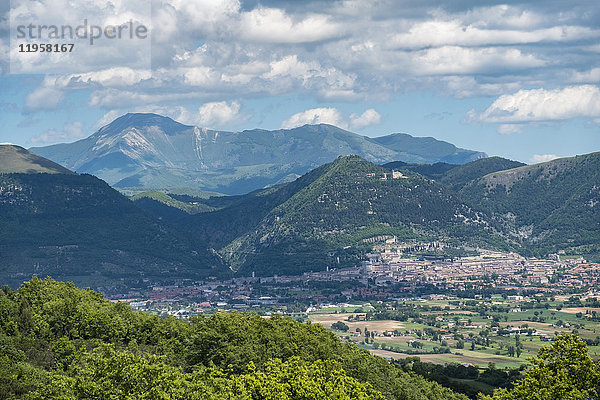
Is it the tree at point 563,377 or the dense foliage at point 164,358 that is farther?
the tree at point 563,377

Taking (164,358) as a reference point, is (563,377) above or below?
above

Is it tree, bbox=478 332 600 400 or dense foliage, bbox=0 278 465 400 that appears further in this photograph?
tree, bbox=478 332 600 400

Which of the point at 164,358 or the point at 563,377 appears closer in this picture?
the point at 563,377

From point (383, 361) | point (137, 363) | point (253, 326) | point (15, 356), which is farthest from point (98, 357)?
point (383, 361)
